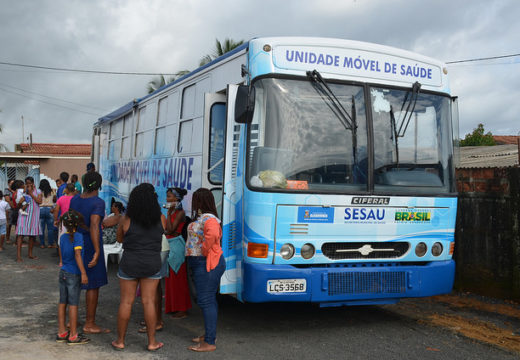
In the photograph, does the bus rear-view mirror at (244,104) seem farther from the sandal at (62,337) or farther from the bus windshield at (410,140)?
the sandal at (62,337)

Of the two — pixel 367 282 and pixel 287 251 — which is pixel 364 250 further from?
pixel 287 251

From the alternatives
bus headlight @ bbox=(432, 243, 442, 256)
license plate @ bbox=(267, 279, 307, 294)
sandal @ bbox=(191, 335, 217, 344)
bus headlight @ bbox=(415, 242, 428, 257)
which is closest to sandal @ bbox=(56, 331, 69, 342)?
sandal @ bbox=(191, 335, 217, 344)

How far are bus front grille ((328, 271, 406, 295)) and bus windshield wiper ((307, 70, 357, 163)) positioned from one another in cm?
132

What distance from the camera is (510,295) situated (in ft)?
26.2

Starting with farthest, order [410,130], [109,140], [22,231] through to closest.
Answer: [109,140]
[22,231]
[410,130]

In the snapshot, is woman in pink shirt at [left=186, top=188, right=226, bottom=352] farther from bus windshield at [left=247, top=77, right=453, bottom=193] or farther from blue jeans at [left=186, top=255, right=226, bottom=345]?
bus windshield at [left=247, top=77, right=453, bottom=193]

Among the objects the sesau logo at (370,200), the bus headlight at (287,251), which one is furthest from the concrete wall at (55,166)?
Result: the sesau logo at (370,200)

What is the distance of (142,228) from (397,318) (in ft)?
11.9

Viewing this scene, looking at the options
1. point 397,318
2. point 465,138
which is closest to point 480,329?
point 397,318

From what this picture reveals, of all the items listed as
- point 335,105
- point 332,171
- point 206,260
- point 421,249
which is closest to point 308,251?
point 332,171

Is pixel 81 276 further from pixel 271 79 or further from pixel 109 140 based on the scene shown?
pixel 109 140

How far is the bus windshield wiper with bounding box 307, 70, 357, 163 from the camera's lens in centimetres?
582

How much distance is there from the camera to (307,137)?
5.71 metres

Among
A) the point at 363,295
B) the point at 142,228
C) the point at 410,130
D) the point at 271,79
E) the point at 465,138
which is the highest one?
the point at 465,138
